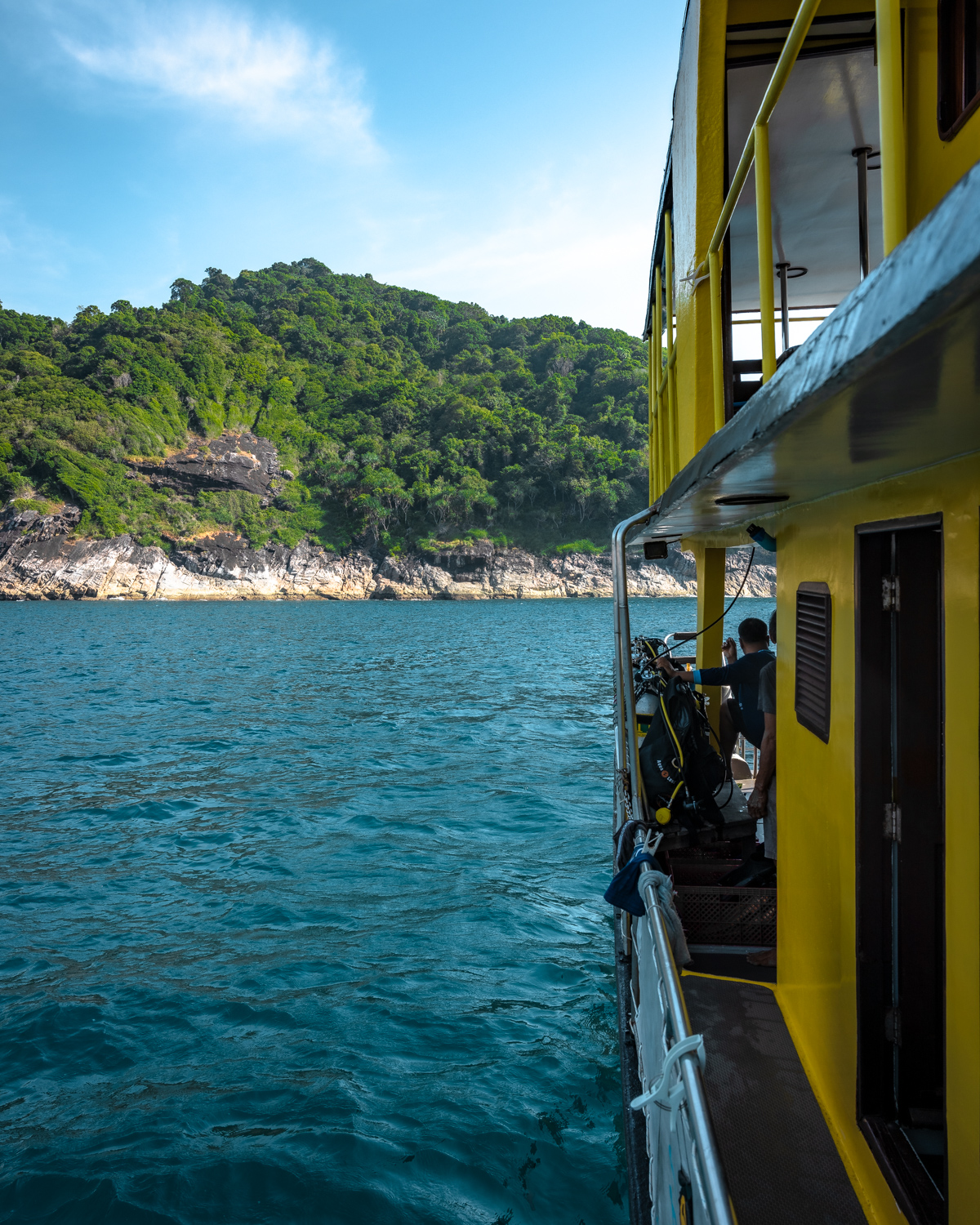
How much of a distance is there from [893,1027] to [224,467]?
8516 centimetres

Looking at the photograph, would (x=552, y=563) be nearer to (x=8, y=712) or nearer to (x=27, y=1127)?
(x=8, y=712)

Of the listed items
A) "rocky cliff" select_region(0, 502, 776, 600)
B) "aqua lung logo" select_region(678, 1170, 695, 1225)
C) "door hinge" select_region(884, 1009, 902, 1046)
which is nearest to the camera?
"aqua lung logo" select_region(678, 1170, 695, 1225)

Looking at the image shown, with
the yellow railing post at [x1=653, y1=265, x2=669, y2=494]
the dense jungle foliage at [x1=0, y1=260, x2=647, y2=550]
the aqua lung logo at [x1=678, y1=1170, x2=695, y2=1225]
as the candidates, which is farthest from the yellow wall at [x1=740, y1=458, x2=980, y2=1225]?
the dense jungle foliage at [x1=0, y1=260, x2=647, y2=550]

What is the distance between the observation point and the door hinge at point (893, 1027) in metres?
2.34

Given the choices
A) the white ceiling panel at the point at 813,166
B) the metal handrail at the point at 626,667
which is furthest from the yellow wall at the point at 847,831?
the white ceiling panel at the point at 813,166

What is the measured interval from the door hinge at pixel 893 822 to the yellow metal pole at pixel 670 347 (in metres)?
3.72

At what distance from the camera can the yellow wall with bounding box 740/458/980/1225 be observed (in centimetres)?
179

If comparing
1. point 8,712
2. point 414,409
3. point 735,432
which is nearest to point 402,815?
point 735,432

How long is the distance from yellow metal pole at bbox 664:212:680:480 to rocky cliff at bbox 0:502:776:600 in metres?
68.5

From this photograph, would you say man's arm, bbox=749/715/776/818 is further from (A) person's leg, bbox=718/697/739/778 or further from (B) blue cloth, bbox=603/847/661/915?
(A) person's leg, bbox=718/697/739/778

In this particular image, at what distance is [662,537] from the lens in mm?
6457

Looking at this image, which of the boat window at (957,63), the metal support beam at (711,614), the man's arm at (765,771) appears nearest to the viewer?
the boat window at (957,63)

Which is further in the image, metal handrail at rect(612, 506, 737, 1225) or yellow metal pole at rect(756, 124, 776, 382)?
yellow metal pole at rect(756, 124, 776, 382)

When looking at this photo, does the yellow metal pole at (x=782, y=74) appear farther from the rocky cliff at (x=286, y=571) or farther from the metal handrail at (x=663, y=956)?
the rocky cliff at (x=286, y=571)
